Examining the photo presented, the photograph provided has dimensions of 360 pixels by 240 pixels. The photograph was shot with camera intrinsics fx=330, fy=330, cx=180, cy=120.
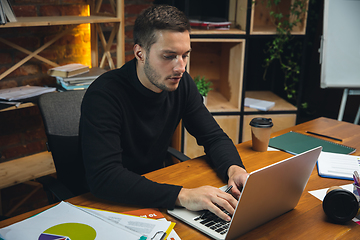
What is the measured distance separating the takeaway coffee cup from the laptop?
0.43 m

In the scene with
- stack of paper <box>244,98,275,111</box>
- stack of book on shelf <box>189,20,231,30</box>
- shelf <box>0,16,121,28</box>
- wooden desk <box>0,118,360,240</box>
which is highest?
stack of book on shelf <box>189,20,231,30</box>

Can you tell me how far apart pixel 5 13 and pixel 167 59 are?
0.97 metres

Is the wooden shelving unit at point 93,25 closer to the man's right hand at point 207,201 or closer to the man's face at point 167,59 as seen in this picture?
the man's face at point 167,59

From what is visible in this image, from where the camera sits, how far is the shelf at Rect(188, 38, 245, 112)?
2.54m

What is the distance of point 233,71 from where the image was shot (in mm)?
2611

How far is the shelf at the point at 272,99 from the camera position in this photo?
265 centimetres

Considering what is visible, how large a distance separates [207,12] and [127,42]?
685 millimetres

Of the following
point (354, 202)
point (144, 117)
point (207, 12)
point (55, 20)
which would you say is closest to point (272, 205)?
point (354, 202)

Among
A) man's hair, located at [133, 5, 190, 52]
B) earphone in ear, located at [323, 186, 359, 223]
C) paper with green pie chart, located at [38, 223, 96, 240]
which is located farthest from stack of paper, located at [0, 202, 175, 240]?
man's hair, located at [133, 5, 190, 52]

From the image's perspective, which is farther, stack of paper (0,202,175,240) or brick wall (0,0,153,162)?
brick wall (0,0,153,162)

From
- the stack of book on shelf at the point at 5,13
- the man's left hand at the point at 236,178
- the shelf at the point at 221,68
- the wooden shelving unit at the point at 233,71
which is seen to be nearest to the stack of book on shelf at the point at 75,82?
the stack of book on shelf at the point at 5,13

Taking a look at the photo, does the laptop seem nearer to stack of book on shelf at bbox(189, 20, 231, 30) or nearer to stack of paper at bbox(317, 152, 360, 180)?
stack of paper at bbox(317, 152, 360, 180)

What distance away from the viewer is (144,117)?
134 centimetres

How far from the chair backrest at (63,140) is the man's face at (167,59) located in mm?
426
